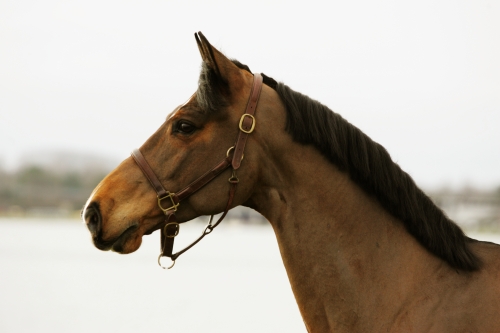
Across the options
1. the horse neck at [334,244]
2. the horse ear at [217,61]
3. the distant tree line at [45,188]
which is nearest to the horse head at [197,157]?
the horse ear at [217,61]

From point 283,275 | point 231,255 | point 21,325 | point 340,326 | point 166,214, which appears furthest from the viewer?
point 231,255

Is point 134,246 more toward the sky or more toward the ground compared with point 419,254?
more toward the ground

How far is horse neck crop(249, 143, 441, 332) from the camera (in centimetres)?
328

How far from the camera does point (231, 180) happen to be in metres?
3.42

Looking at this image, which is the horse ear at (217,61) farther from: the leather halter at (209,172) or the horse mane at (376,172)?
the horse mane at (376,172)

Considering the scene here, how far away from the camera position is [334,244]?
337 centimetres

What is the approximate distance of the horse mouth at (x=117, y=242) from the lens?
132 inches

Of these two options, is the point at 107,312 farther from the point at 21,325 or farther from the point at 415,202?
the point at 415,202

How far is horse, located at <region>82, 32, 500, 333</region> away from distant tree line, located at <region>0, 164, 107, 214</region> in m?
29.6

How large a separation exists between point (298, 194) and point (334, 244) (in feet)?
1.19

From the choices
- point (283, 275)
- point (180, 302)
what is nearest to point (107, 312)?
point (180, 302)

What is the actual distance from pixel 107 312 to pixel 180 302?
126 cm

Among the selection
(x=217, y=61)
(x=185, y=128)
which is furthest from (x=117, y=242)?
(x=217, y=61)

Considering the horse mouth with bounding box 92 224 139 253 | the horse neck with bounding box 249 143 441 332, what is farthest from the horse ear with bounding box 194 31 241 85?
the horse mouth with bounding box 92 224 139 253
